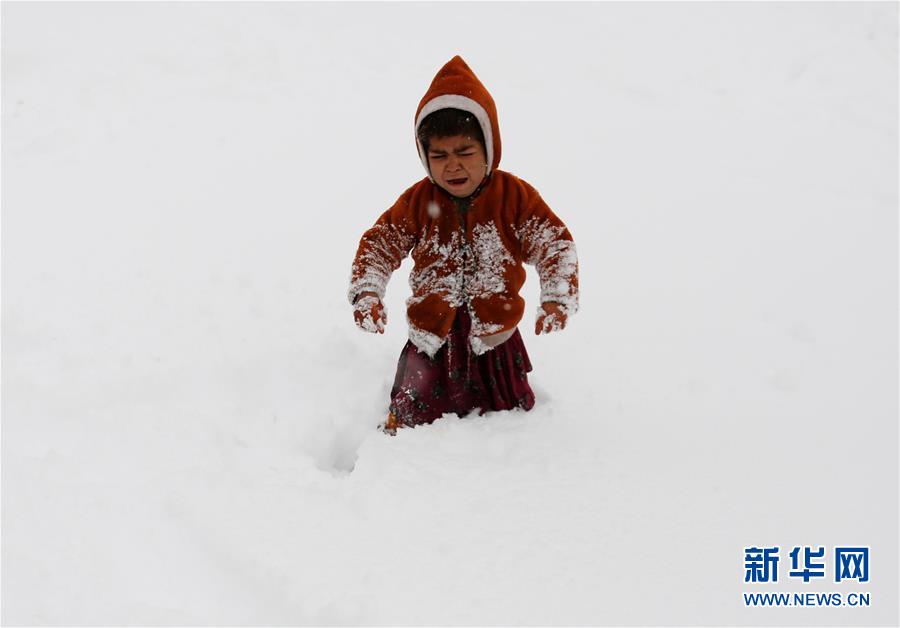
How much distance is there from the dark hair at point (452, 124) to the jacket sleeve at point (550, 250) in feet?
1.06

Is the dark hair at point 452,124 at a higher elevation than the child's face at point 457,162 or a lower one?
higher

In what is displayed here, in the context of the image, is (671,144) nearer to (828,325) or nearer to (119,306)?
(828,325)

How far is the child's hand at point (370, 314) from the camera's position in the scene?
85.7 inches

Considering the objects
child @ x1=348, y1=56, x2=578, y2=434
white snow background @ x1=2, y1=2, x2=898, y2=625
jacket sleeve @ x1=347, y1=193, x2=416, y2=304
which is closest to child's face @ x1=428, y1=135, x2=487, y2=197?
child @ x1=348, y1=56, x2=578, y2=434

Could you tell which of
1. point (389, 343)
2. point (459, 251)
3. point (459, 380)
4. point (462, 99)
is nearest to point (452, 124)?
point (462, 99)

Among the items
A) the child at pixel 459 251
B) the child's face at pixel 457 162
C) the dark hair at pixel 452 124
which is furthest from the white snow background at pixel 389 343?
the dark hair at pixel 452 124

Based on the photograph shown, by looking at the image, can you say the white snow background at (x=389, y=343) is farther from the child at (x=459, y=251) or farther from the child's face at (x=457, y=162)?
the child's face at (x=457, y=162)

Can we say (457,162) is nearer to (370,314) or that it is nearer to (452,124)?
(452,124)

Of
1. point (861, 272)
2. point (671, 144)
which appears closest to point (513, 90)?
point (671, 144)

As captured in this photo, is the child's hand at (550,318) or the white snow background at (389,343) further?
the child's hand at (550,318)

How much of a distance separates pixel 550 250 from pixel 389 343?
1048 mm

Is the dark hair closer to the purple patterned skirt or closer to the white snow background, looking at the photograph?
the purple patterned skirt

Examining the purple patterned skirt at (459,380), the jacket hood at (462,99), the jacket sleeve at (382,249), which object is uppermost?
the jacket hood at (462,99)

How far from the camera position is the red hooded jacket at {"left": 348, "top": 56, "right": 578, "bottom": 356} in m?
2.20
